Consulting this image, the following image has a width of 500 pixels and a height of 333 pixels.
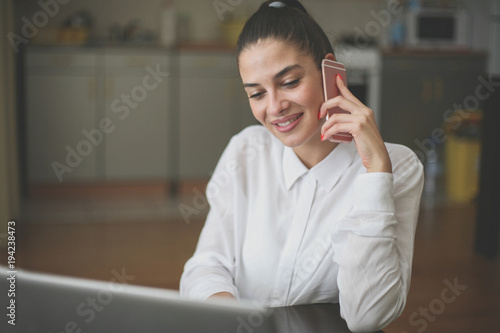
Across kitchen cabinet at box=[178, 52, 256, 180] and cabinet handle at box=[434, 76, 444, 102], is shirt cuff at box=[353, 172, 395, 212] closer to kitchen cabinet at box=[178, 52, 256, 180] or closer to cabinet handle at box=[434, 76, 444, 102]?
kitchen cabinet at box=[178, 52, 256, 180]

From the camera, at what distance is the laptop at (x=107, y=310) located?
1.71ft

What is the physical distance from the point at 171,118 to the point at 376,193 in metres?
3.68

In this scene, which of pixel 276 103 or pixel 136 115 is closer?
pixel 276 103

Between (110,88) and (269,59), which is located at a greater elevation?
(269,59)

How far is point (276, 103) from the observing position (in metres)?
1.10

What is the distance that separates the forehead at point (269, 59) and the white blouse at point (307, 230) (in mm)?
201

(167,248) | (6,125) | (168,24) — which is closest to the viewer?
(6,125)

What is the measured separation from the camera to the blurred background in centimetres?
312

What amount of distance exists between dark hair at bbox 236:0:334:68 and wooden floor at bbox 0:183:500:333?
59.0 inches

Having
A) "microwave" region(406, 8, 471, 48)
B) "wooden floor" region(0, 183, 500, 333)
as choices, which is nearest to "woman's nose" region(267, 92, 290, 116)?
"wooden floor" region(0, 183, 500, 333)

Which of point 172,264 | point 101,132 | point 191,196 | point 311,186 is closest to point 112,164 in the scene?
point 101,132

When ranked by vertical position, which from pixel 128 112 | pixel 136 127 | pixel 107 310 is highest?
pixel 107 310

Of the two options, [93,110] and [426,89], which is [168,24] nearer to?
[93,110]

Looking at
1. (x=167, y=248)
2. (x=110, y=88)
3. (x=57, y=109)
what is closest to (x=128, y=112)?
(x=110, y=88)
